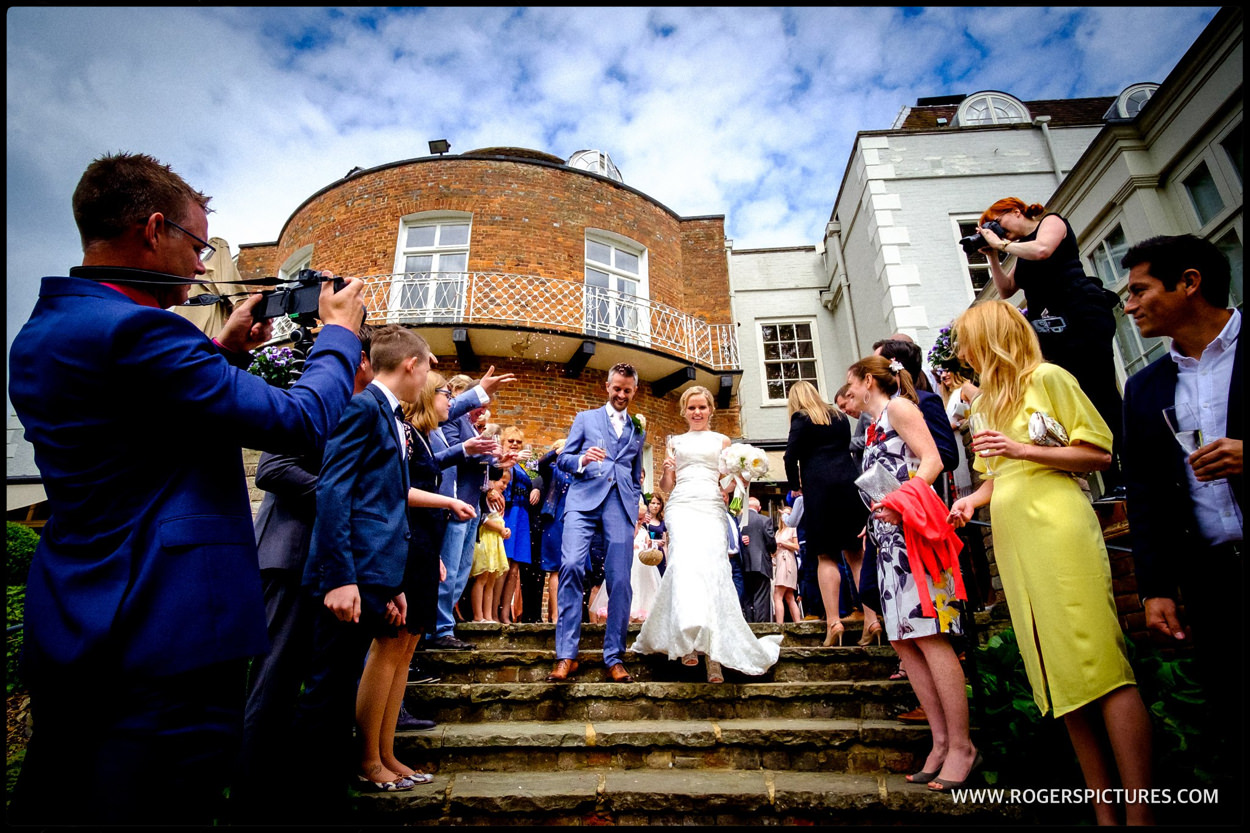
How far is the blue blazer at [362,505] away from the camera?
2365mm

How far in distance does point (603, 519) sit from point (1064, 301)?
2946 mm

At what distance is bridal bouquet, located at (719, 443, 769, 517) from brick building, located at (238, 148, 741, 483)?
21.4 feet

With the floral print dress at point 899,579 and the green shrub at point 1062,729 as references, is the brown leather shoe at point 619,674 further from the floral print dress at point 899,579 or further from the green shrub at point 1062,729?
the green shrub at point 1062,729

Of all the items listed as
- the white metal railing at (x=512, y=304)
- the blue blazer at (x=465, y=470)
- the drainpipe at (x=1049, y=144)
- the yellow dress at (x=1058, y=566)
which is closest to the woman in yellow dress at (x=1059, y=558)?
the yellow dress at (x=1058, y=566)

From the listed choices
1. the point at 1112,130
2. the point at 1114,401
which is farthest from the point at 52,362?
the point at 1112,130

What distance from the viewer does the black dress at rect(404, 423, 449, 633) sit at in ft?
9.68

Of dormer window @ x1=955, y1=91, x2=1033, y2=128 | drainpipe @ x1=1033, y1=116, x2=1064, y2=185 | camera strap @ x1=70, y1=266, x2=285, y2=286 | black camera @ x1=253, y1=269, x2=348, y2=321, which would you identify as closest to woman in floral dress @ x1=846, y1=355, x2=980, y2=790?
black camera @ x1=253, y1=269, x2=348, y2=321

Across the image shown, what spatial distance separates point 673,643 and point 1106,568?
2304mm

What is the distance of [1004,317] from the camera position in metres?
2.59

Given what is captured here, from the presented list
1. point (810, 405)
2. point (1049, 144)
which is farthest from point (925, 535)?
point (1049, 144)

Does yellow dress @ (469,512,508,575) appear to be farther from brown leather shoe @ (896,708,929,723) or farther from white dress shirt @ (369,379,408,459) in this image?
brown leather shoe @ (896,708,929,723)

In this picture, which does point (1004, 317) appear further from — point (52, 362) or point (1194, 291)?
point (52, 362)

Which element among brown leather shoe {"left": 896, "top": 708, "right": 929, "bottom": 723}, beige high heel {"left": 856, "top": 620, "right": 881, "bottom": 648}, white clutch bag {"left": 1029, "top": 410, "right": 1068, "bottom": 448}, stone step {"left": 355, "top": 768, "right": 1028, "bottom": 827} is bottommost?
stone step {"left": 355, "top": 768, "right": 1028, "bottom": 827}

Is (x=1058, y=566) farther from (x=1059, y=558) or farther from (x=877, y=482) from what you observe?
(x=877, y=482)
